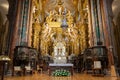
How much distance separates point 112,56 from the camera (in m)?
9.40

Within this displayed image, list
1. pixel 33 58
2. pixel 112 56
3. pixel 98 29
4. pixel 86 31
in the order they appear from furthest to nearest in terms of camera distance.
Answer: pixel 86 31
pixel 33 58
pixel 98 29
pixel 112 56

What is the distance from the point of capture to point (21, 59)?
970 centimetres

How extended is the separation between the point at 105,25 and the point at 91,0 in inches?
104

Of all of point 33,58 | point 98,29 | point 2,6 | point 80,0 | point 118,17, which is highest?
point 80,0

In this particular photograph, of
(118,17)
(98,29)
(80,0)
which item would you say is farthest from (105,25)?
(80,0)

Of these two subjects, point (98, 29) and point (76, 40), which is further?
point (76, 40)

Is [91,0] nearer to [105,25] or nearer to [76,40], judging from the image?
[105,25]

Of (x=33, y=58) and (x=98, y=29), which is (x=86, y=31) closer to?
(x=98, y=29)

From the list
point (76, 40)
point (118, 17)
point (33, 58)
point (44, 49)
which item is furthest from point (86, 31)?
point (33, 58)

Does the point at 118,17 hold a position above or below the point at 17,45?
above

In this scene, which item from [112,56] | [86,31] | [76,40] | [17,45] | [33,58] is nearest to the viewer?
[112,56]

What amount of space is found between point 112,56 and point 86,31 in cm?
618

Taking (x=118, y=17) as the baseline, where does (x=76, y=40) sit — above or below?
below

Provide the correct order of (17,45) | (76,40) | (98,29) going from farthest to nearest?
(76,40), (98,29), (17,45)
